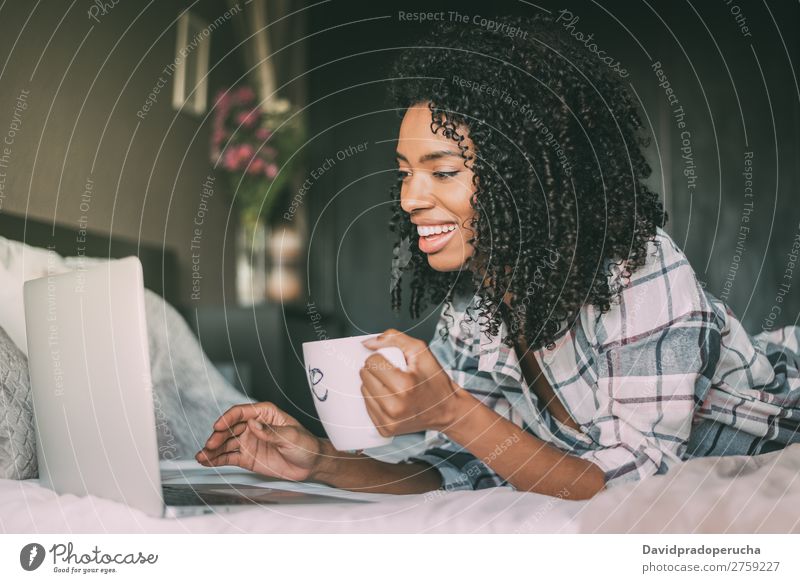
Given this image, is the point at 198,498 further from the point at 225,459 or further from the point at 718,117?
the point at 718,117

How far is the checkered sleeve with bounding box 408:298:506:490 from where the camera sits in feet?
2.57

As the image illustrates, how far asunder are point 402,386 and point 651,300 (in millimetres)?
261

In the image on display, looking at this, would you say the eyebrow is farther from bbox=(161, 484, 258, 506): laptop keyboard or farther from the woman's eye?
bbox=(161, 484, 258, 506): laptop keyboard

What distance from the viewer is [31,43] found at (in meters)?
0.93

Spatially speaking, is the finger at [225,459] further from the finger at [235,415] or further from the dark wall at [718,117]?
the dark wall at [718,117]

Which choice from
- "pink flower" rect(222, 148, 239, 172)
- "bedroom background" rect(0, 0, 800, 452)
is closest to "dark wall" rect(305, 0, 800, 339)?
"bedroom background" rect(0, 0, 800, 452)

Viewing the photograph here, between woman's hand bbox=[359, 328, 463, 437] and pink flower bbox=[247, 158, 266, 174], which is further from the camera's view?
pink flower bbox=[247, 158, 266, 174]

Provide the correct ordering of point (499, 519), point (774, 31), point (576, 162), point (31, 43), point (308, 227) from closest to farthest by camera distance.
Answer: point (499, 519), point (576, 162), point (31, 43), point (774, 31), point (308, 227)

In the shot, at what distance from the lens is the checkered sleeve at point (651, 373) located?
2.11 feet

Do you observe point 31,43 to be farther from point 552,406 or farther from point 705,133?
point 705,133

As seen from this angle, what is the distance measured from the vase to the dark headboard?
11.0 inches
